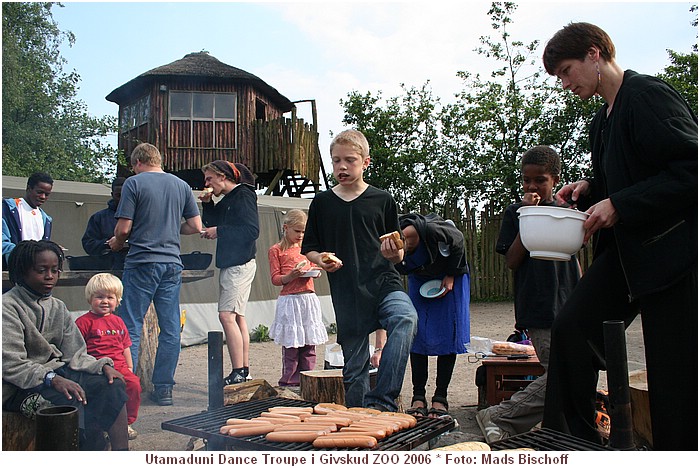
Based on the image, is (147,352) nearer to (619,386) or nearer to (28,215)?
(28,215)

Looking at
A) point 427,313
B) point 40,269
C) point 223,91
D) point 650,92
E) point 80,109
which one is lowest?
point 427,313

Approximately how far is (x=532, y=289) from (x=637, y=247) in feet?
3.81

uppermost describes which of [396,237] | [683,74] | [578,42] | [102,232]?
[683,74]

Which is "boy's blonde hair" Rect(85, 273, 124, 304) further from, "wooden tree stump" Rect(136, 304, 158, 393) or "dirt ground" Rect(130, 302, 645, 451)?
"wooden tree stump" Rect(136, 304, 158, 393)

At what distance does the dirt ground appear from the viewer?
3.29 m

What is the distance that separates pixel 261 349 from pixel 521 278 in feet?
14.7

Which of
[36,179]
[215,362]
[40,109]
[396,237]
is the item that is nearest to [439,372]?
[396,237]

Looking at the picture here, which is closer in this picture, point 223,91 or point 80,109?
point 80,109

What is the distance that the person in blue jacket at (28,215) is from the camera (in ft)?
13.2

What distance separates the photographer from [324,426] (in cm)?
210

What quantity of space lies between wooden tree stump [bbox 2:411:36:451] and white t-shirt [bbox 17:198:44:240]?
202 cm

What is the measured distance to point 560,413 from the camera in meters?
2.32

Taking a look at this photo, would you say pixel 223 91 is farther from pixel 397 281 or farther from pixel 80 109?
pixel 397 281
